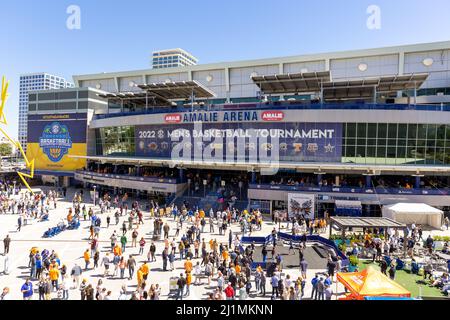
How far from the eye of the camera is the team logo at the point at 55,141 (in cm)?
5081

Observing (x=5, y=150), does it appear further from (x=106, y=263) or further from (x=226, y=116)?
(x=106, y=263)

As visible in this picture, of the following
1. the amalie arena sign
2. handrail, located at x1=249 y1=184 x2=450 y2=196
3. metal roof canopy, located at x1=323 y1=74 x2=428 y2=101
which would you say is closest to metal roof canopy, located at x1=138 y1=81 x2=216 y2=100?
the amalie arena sign

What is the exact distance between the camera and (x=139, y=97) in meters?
45.5

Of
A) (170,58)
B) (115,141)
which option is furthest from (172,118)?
(170,58)

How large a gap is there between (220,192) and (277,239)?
1338cm

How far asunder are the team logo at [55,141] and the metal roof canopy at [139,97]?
34.8 feet

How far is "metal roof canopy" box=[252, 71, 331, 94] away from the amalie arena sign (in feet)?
17.3

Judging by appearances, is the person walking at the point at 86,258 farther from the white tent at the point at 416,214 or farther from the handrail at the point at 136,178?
the white tent at the point at 416,214

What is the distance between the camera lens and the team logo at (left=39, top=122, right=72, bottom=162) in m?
50.8

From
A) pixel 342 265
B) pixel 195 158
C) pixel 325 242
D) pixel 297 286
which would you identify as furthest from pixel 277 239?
pixel 195 158

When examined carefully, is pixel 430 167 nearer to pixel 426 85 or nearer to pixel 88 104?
pixel 426 85

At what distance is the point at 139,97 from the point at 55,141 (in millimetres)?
18634

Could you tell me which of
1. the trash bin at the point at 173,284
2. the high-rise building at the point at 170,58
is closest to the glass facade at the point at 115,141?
the trash bin at the point at 173,284
